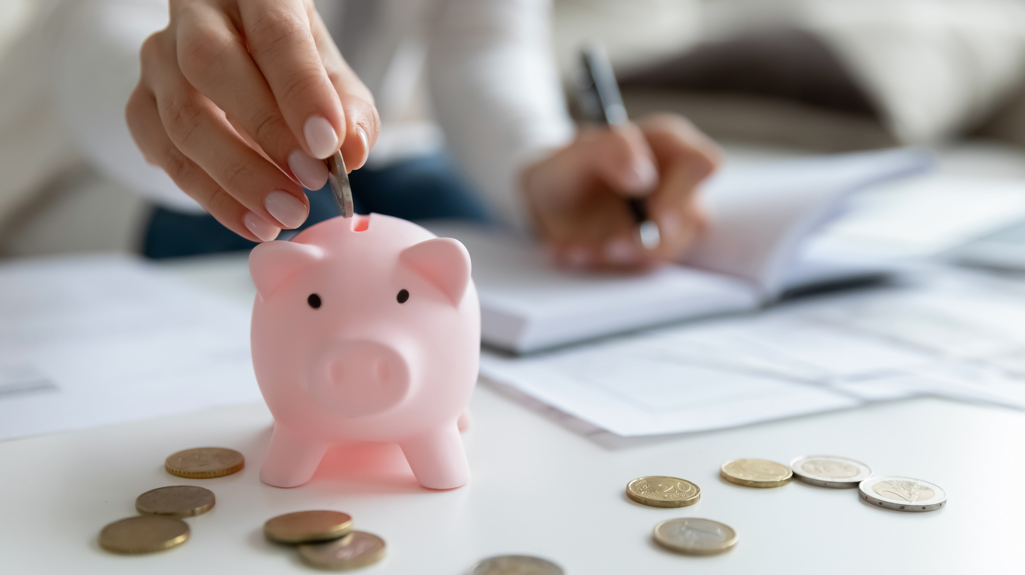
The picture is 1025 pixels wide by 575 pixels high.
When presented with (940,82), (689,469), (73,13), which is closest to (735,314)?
(689,469)

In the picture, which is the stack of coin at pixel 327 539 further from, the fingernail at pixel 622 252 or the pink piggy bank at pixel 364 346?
the fingernail at pixel 622 252

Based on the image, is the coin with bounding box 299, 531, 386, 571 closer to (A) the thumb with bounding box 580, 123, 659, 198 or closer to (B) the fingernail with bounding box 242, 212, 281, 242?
(B) the fingernail with bounding box 242, 212, 281, 242

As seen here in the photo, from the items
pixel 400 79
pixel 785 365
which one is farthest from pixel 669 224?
pixel 400 79

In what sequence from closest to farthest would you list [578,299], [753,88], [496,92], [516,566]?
[516,566] < [578,299] < [496,92] < [753,88]

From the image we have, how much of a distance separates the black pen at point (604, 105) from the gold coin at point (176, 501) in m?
0.57

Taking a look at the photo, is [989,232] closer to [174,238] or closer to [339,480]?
[339,480]

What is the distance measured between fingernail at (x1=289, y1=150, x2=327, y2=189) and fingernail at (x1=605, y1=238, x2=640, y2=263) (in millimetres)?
483

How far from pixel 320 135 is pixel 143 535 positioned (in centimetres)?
20

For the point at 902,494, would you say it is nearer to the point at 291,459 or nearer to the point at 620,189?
the point at 291,459

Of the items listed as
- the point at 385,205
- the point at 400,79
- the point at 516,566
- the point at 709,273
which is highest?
the point at 400,79

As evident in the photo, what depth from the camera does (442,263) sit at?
1.35 feet

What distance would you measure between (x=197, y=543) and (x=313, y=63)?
241 mm

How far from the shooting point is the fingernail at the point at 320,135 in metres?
0.41

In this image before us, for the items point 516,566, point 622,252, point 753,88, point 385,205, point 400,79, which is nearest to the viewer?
point 516,566
